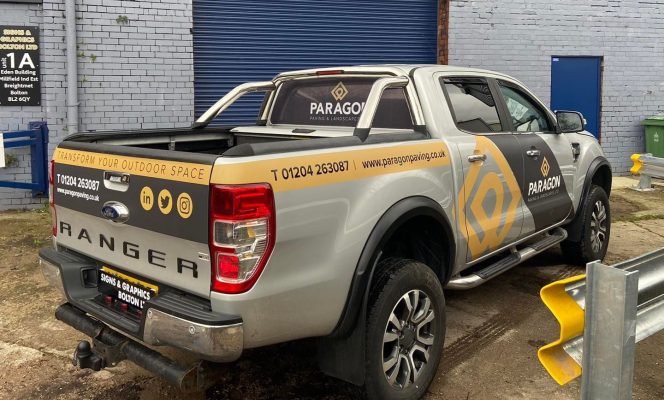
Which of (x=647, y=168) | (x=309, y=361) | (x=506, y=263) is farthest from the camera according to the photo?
(x=647, y=168)

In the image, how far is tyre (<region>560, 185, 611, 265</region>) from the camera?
220 inches

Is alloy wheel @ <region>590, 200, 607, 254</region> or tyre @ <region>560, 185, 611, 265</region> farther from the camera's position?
alloy wheel @ <region>590, 200, 607, 254</region>

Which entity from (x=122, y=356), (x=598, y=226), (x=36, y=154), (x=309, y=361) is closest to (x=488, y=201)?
(x=309, y=361)

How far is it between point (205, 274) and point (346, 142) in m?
0.95

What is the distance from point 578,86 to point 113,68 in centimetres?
812

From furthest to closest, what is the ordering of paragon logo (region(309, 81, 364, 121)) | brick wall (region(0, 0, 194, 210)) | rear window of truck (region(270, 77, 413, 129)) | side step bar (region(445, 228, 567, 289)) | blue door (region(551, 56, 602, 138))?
blue door (region(551, 56, 602, 138)), brick wall (region(0, 0, 194, 210)), paragon logo (region(309, 81, 364, 121)), rear window of truck (region(270, 77, 413, 129)), side step bar (region(445, 228, 567, 289))

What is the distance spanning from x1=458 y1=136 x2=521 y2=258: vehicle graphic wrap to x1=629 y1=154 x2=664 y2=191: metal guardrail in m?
4.56

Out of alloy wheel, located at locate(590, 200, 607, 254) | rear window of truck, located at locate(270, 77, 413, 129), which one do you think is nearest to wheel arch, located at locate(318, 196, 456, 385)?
rear window of truck, located at locate(270, 77, 413, 129)

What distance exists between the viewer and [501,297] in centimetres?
518

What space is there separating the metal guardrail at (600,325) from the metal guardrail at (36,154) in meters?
7.43

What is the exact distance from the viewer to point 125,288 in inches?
123

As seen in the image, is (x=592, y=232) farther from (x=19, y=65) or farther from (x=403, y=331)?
(x=19, y=65)

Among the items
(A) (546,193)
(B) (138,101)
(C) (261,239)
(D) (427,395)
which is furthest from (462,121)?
(B) (138,101)

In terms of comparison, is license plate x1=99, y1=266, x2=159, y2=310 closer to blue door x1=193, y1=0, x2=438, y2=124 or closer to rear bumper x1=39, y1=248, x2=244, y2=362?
rear bumper x1=39, y1=248, x2=244, y2=362
